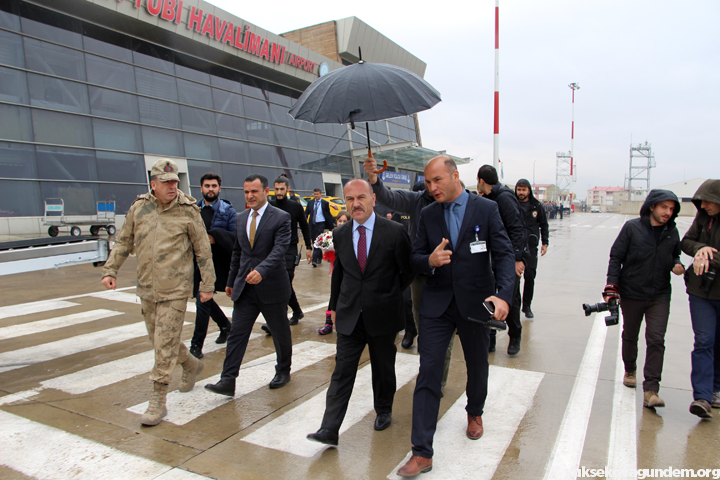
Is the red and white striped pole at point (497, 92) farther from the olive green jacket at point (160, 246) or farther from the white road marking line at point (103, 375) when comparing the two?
the olive green jacket at point (160, 246)

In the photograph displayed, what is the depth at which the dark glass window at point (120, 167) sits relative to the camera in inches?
671

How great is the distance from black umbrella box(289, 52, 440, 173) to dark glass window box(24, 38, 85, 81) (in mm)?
16443

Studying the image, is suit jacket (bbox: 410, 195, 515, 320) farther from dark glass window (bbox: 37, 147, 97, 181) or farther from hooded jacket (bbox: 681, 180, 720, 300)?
dark glass window (bbox: 37, 147, 97, 181)

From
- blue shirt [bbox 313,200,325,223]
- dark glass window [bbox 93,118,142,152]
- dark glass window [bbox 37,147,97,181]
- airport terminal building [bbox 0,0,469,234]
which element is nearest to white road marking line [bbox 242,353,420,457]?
blue shirt [bbox 313,200,325,223]

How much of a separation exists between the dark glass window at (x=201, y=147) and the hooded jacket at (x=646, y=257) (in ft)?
62.6

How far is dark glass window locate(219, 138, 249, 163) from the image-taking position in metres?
21.6

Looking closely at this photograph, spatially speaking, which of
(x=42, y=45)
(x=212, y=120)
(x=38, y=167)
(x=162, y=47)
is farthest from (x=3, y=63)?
(x=212, y=120)

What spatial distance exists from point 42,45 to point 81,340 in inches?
588

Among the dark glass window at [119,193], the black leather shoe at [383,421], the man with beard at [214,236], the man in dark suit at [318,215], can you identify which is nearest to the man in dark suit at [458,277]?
the black leather shoe at [383,421]

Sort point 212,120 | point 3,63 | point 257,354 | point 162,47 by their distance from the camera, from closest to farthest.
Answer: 1. point 257,354
2. point 3,63
3. point 162,47
4. point 212,120

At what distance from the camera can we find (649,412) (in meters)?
3.74

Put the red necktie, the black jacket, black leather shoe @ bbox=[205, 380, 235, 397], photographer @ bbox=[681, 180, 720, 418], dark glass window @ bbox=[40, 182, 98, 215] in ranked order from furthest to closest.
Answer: dark glass window @ bbox=[40, 182, 98, 215]
the black jacket
black leather shoe @ bbox=[205, 380, 235, 397]
photographer @ bbox=[681, 180, 720, 418]
the red necktie

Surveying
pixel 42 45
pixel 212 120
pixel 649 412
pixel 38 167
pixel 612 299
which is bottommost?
pixel 649 412

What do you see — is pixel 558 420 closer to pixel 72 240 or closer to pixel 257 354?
pixel 257 354
